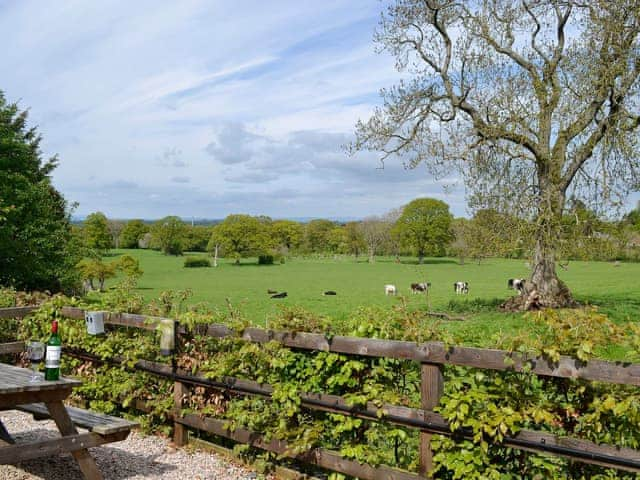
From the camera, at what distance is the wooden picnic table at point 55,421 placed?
4.50m

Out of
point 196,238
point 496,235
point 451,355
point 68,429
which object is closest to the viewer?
point 451,355

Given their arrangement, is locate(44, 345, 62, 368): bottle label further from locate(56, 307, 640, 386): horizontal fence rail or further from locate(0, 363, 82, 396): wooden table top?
locate(56, 307, 640, 386): horizontal fence rail

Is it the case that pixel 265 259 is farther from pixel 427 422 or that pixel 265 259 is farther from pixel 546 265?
pixel 427 422

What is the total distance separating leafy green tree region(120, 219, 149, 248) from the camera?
330 ft

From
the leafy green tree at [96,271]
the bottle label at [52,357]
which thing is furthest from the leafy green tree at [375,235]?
the bottle label at [52,357]

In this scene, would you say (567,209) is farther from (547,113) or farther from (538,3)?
(538,3)

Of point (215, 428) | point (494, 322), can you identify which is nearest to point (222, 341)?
point (215, 428)

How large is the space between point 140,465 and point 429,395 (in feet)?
10.2

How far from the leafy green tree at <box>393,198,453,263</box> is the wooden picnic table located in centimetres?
7678

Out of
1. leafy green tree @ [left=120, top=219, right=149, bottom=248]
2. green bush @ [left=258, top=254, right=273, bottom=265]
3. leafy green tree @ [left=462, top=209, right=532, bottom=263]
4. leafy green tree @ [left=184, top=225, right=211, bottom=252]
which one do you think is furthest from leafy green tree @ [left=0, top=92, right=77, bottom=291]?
leafy green tree @ [left=120, top=219, right=149, bottom=248]

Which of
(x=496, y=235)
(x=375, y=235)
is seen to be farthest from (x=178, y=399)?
(x=375, y=235)

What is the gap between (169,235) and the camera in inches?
3701

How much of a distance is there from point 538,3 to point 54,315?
830 inches

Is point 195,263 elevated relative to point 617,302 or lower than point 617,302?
elevated
